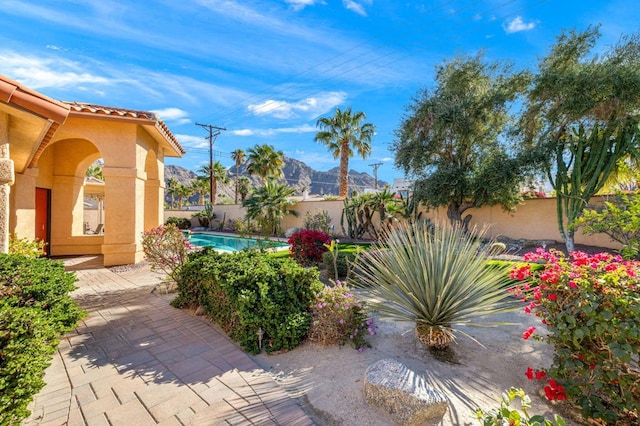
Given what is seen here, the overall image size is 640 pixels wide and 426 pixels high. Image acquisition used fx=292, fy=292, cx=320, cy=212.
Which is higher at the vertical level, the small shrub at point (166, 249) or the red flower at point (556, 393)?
the small shrub at point (166, 249)

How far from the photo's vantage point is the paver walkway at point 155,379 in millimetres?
2705

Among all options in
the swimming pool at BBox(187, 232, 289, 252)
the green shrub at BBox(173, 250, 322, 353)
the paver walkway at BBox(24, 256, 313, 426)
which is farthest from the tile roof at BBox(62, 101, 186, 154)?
the swimming pool at BBox(187, 232, 289, 252)

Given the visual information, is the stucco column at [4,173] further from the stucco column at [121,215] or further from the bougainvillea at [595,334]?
the bougainvillea at [595,334]

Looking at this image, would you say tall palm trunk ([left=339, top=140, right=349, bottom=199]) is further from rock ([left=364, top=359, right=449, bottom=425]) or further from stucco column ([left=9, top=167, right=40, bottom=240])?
rock ([left=364, top=359, right=449, bottom=425])

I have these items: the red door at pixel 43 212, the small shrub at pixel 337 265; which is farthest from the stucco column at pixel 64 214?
the small shrub at pixel 337 265

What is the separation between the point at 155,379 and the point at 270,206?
19.1 m

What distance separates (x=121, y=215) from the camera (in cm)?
947

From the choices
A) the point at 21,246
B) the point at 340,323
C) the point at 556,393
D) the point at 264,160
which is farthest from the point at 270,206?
the point at 556,393

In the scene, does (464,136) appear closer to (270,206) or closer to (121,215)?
(270,206)

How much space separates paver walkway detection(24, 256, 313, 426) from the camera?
2.71 meters

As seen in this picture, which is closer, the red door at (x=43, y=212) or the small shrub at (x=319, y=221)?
the red door at (x=43, y=212)

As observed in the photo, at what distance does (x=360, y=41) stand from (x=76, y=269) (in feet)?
54.4

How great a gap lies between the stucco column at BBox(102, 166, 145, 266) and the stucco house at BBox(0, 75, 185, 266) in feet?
0.09

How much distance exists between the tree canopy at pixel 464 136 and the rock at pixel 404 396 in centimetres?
1298
